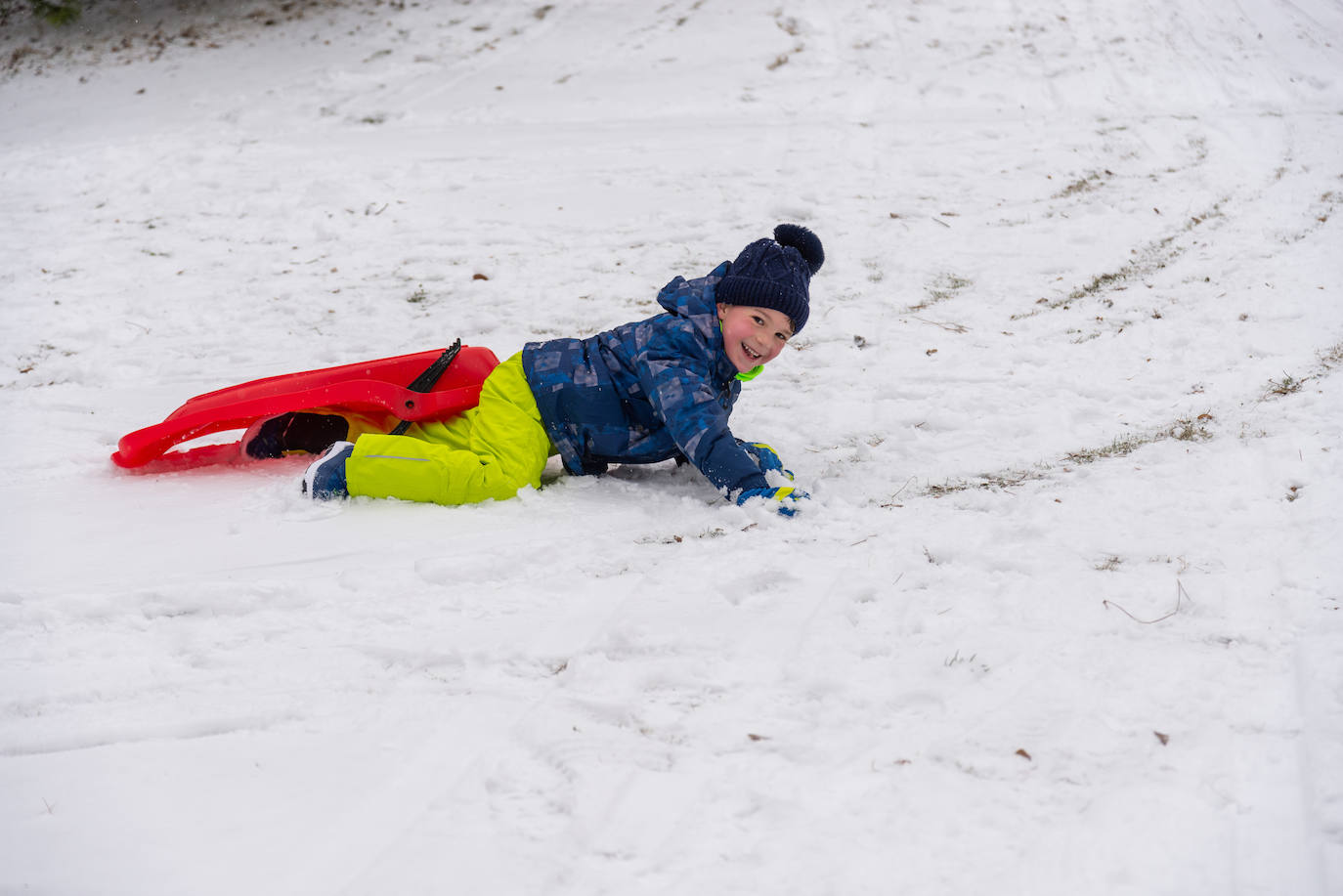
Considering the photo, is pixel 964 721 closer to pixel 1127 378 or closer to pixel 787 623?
pixel 787 623

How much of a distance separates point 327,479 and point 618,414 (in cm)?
104

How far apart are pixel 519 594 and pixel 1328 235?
5.63 meters

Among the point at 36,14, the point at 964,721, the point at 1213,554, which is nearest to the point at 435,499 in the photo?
the point at 964,721

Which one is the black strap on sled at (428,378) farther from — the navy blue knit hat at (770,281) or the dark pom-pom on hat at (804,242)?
the dark pom-pom on hat at (804,242)

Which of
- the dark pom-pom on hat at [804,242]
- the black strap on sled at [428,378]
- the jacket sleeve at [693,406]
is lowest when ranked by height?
the jacket sleeve at [693,406]

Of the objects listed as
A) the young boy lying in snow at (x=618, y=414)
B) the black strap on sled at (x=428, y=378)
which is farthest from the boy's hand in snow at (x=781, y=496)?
the black strap on sled at (x=428, y=378)

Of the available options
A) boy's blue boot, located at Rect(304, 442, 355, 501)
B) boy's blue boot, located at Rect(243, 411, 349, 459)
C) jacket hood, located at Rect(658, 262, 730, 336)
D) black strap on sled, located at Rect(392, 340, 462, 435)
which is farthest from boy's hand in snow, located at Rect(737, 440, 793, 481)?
boy's blue boot, located at Rect(243, 411, 349, 459)

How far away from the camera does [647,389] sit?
10.9ft

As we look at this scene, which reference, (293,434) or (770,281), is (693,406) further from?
(293,434)

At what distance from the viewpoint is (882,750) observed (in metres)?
1.95

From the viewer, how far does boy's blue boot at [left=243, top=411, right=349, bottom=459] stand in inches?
140

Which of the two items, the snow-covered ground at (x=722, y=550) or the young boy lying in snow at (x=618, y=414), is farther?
the young boy lying in snow at (x=618, y=414)

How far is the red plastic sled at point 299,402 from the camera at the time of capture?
11.5ft

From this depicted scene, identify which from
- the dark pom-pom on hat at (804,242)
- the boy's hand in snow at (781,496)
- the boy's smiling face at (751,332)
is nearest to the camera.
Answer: the boy's hand in snow at (781,496)
